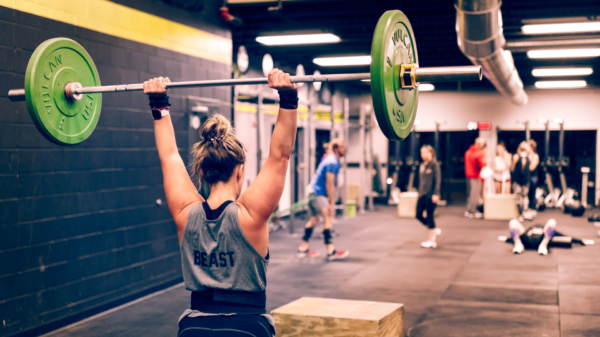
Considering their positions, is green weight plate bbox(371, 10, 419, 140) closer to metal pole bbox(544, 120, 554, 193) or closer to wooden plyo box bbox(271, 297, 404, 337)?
wooden plyo box bbox(271, 297, 404, 337)

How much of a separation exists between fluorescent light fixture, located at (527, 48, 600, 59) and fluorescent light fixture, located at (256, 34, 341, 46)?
3.22m

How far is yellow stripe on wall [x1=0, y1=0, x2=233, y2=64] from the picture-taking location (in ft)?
11.4

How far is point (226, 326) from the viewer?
4.42ft

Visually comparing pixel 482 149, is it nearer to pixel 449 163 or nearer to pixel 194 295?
pixel 449 163

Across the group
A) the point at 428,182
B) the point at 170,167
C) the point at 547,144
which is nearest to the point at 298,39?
the point at 428,182

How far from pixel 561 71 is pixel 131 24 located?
832 centimetres

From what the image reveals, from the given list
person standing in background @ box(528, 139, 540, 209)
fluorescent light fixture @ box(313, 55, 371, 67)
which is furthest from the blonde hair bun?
person standing in background @ box(528, 139, 540, 209)

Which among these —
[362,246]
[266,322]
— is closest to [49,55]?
[266,322]

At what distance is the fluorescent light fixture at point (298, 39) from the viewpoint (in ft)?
22.7

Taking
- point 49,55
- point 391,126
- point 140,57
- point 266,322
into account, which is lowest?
point 266,322

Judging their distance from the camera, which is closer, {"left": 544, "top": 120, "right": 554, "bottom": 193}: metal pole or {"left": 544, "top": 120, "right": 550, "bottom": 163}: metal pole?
{"left": 544, "top": 120, "right": 554, "bottom": 193}: metal pole

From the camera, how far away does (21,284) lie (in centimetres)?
325

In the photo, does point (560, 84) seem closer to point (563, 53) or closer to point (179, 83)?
point (563, 53)

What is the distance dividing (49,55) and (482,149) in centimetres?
874
